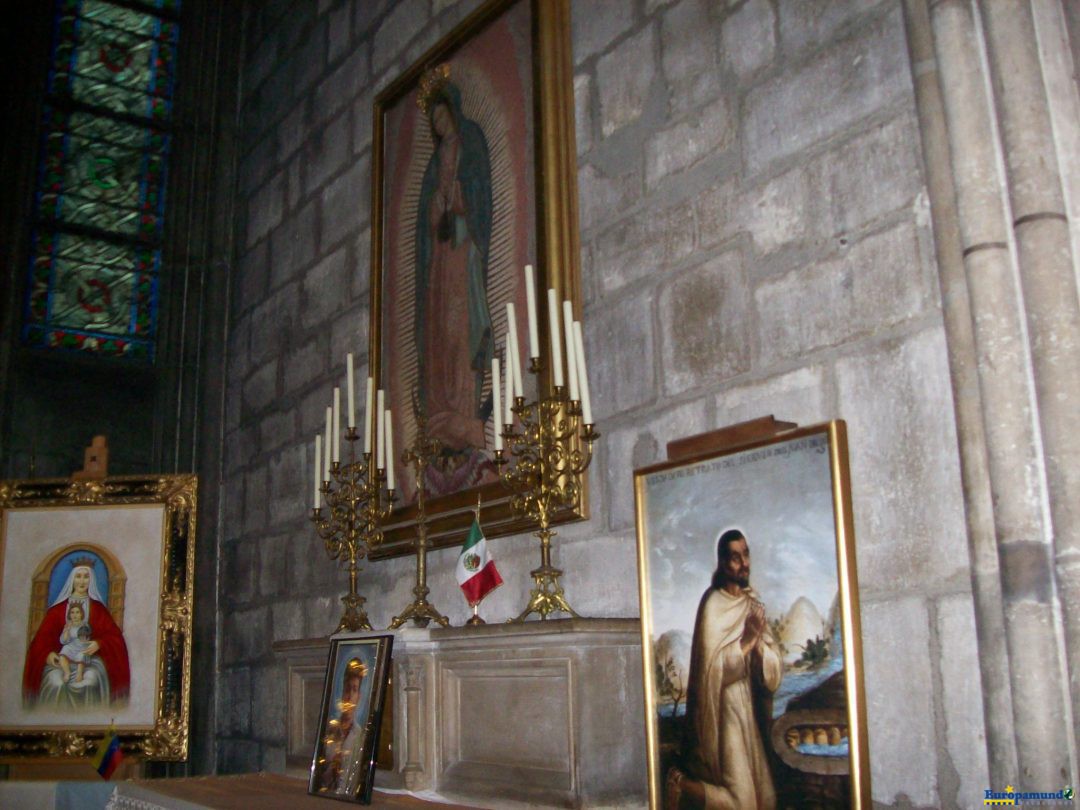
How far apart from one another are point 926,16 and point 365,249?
2.56m

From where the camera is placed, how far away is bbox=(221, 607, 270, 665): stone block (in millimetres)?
4523

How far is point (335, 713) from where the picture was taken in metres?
2.84

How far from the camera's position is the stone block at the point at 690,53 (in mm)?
2666

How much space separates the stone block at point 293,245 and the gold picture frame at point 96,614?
3.32 feet

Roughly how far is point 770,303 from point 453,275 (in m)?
1.39

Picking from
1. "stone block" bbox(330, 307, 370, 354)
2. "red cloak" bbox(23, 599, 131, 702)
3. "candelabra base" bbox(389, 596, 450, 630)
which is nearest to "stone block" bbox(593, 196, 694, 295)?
"candelabra base" bbox(389, 596, 450, 630)

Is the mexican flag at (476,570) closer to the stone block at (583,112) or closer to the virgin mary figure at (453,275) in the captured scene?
the virgin mary figure at (453,275)

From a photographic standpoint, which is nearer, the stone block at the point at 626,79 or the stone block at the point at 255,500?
the stone block at the point at 626,79

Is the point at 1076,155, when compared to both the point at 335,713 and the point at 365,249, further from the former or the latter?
the point at 365,249

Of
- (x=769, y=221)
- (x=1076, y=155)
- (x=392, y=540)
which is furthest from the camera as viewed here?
(x=392, y=540)

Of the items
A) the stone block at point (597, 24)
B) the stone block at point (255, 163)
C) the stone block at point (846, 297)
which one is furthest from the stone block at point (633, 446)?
the stone block at point (255, 163)

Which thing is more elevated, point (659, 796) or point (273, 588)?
point (273, 588)

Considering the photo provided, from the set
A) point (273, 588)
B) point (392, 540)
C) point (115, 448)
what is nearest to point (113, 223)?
point (115, 448)

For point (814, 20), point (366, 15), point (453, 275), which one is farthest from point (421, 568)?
point (366, 15)
